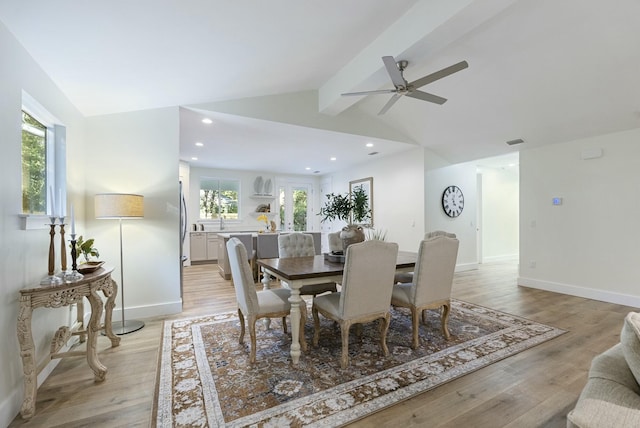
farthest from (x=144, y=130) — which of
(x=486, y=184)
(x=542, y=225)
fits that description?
(x=486, y=184)

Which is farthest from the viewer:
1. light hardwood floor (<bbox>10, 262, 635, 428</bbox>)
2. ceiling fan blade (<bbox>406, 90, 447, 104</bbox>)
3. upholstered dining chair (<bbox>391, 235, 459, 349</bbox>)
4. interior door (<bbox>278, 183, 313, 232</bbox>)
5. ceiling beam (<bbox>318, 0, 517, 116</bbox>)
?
interior door (<bbox>278, 183, 313, 232</bbox>)

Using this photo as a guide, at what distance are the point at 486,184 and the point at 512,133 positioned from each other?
138 inches

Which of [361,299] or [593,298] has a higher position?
[361,299]

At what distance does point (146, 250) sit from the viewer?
11.0ft

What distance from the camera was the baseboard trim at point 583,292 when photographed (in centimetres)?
381

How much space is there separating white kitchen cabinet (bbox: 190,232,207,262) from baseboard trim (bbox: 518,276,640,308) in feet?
22.1

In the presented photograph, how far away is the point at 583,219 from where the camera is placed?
13.9ft

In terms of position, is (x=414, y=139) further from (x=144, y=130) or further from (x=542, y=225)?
(x=144, y=130)

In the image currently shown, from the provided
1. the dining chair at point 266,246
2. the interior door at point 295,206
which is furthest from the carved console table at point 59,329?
the interior door at point 295,206

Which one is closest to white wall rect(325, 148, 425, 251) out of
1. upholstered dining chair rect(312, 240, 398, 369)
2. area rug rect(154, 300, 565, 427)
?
area rug rect(154, 300, 565, 427)

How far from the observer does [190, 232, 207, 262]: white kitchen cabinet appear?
7.00 meters

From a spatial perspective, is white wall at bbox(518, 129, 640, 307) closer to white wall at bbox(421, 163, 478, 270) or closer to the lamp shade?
white wall at bbox(421, 163, 478, 270)

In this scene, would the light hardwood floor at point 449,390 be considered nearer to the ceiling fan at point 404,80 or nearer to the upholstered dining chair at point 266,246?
the upholstered dining chair at point 266,246

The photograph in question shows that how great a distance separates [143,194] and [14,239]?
157 cm
